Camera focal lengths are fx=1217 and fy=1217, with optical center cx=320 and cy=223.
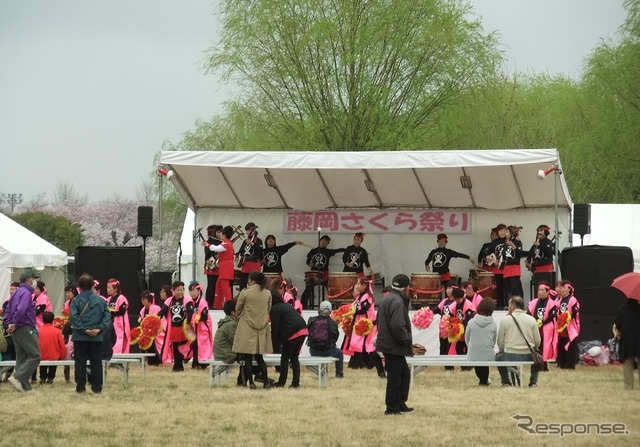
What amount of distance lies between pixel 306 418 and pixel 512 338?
4.44 metres

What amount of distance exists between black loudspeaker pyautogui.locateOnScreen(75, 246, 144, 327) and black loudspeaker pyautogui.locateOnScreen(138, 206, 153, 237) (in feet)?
2.28

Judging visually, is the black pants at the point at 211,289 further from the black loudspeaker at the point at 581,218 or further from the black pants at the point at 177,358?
the black loudspeaker at the point at 581,218

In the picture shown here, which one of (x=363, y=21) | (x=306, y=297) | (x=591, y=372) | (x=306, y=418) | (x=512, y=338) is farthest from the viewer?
(x=363, y=21)

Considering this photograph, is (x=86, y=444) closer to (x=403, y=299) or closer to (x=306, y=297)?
(x=403, y=299)

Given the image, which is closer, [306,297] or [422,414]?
[422,414]

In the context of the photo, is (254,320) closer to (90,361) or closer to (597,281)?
(90,361)

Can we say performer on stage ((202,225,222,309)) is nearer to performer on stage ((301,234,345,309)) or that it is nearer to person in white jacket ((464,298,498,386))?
performer on stage ((301,234,345,309))

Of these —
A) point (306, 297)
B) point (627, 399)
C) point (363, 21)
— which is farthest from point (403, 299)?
point (363, 21)

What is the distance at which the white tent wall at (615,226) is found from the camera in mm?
26969

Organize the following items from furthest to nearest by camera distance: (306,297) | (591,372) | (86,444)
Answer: (306,297)
(591,372)
(86,444)

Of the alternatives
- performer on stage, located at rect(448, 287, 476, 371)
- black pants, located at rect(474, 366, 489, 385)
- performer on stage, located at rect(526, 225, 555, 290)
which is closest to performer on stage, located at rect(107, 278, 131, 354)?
performer on stage, located at rect(448, 287, 476, 371)

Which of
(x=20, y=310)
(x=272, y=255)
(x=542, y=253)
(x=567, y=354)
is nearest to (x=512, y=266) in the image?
(x=542, y=253)

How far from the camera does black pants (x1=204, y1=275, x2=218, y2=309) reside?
2306 cm

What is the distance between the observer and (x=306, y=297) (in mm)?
23797
